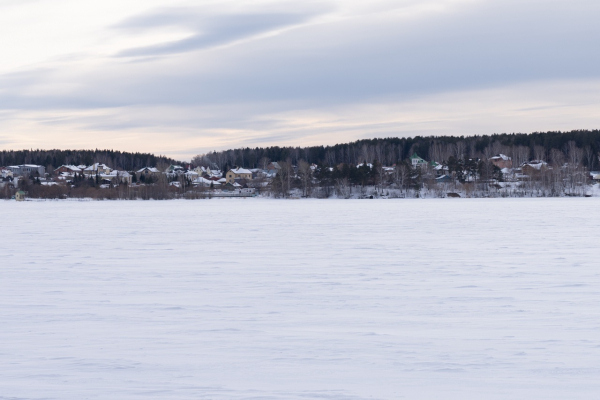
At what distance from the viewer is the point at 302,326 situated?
584 cm

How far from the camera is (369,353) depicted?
4875 mm

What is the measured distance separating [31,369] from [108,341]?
83cm

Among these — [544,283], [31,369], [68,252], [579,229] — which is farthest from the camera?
[579,229]

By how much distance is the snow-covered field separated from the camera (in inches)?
165

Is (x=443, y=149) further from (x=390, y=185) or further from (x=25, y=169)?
(x=25, y=169)

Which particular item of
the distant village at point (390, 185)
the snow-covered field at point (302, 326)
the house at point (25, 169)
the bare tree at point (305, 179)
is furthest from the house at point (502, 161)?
the snow-covered field at point (302, 326)

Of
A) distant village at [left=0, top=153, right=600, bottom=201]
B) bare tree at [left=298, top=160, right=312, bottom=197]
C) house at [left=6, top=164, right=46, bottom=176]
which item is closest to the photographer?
distant village at [left=0, top=153, right=600, bottom=201]

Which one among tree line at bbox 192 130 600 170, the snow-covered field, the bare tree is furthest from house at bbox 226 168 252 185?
the snow-covered field

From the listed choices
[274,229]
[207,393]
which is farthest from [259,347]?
[274,229]

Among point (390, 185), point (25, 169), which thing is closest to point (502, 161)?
point (390, 185)

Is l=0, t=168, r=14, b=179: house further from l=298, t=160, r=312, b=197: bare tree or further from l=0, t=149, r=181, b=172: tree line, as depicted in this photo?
l=298, t=160, r=312, b=197: bare tree

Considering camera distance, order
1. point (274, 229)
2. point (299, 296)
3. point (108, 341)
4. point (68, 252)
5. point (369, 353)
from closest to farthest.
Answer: point (369, 353), point (108, 341), point (299, 296), point (68, 252), point (274, 229)

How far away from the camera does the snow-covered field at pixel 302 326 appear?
165 inches

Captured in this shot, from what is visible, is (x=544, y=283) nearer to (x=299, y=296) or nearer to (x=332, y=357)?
(x=299, y=296)
